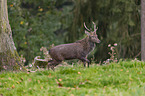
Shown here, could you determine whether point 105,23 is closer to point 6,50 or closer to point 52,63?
point 52,63

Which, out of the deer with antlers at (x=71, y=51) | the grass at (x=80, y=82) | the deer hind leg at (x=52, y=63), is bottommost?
the grass at (x=80, y=82)

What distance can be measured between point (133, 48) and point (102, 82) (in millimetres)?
7364

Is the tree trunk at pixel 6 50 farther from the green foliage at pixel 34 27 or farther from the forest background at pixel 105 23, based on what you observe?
the green foliage at pixel 34 27

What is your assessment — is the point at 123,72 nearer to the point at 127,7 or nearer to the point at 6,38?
the point at 6,38

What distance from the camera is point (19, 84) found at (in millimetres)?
7180

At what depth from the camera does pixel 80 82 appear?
22.7ft

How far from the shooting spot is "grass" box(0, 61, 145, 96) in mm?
6227

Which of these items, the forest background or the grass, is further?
the forest background

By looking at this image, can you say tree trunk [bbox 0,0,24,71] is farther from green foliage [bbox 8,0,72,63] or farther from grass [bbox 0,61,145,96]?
green foliage [bbox 8,0,72,63]

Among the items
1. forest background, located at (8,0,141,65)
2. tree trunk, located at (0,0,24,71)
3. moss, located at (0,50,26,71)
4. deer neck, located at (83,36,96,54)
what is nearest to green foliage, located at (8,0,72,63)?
forest background, located at (8,0,141,65)

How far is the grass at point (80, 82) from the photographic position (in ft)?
20.4

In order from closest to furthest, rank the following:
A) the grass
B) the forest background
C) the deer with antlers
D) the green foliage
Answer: the grass, the deer with antlers, the forest background, the green foliage

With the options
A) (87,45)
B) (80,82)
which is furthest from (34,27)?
(80,82)

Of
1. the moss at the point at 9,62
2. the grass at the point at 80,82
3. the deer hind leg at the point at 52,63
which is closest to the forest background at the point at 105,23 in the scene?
the deer hind leg at the point at 52,63
